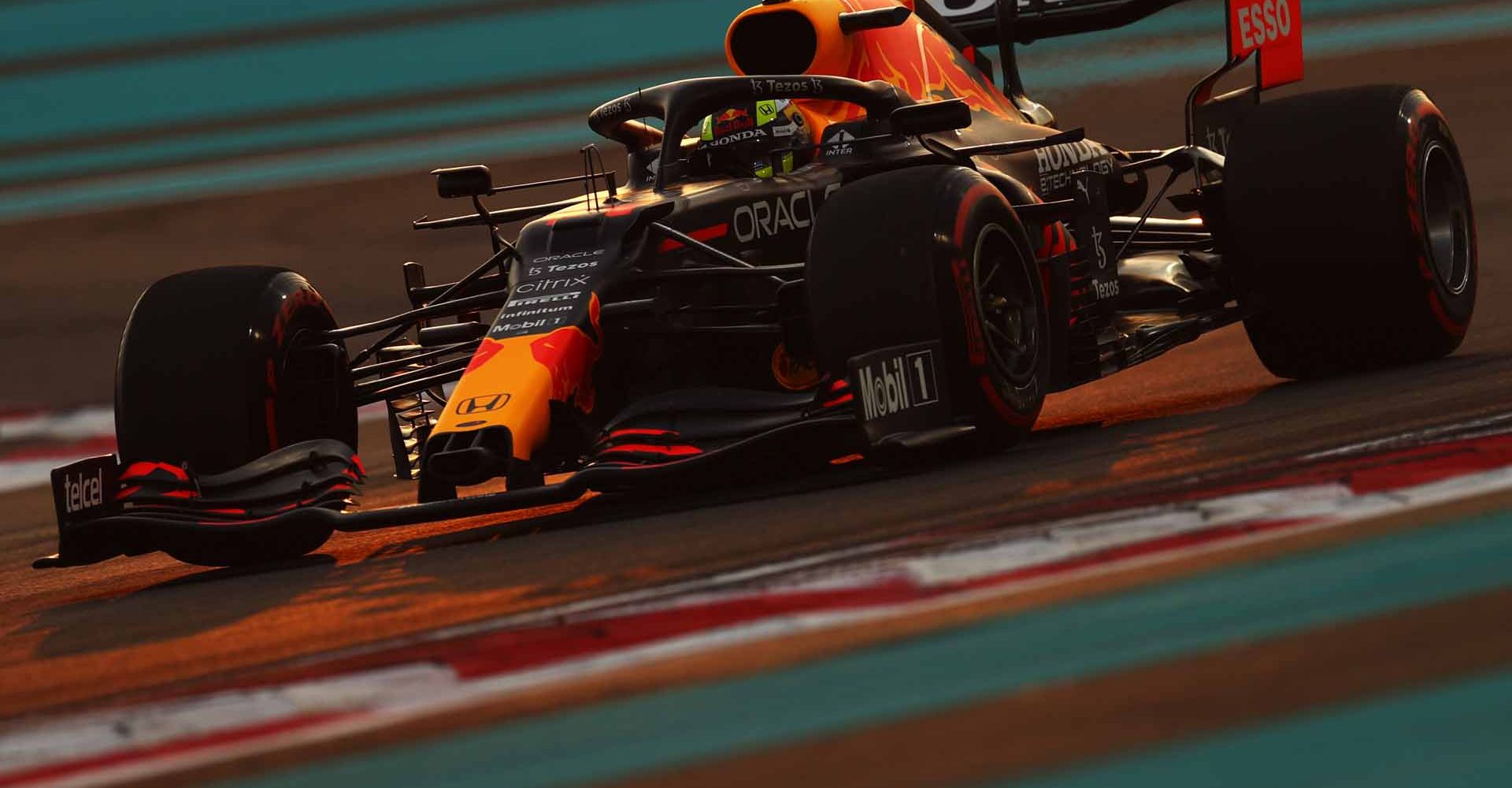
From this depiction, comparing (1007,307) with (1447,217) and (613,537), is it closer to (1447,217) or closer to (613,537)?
(613,537)

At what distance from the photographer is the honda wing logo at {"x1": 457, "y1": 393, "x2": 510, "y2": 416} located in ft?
20.2

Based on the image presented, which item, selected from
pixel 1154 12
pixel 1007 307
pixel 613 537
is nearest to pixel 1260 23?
pixel 1154 12

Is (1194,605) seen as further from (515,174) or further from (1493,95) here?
(1493,95)

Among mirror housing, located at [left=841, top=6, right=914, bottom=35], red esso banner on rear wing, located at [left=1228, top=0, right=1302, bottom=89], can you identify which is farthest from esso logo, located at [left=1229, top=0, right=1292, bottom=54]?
mirror housing, located at [left=841, top=6, right=914, bottom=35]

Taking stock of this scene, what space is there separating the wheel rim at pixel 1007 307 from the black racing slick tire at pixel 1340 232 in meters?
1.51

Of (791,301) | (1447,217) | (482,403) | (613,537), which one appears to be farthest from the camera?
(1447,217)

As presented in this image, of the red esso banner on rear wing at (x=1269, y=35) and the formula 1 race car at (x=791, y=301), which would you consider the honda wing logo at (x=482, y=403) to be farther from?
the red esso banner on rear wing at (x=1269, y=35)

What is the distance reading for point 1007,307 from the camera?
22.4ft

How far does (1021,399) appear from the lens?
6691 mm

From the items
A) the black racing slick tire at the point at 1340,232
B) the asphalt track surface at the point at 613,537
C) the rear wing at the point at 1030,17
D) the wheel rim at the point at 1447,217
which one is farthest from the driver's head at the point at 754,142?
the wheel rim at the point at 1447,217

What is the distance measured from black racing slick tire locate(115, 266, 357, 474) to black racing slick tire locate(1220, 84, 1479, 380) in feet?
11.4

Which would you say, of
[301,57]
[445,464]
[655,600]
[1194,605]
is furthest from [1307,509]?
[301,57]

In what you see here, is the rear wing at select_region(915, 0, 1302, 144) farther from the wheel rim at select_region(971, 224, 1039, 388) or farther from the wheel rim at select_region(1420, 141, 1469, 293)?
the wheel rim at select_region(971, 224, 1039, 388)

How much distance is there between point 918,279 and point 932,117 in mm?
971
